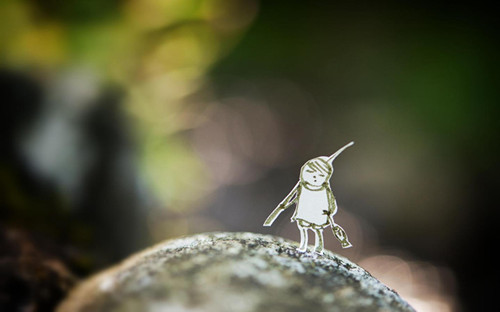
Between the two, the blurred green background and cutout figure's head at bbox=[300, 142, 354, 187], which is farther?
the blurred green background

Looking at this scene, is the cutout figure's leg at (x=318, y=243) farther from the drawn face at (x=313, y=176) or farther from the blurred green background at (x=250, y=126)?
the blurred green background at (x=250, y=126)

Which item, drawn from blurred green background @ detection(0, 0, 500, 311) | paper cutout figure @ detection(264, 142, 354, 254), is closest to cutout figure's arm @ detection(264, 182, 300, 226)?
paper cutout figure @ detection(264, 142, 354, 254)

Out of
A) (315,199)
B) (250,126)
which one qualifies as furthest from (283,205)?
(250,126)

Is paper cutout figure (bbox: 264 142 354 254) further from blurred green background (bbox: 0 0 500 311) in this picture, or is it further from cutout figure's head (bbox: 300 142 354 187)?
blurred green background (bbox: 0 0 500 311)

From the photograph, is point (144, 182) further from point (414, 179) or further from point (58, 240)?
point (414, 179)

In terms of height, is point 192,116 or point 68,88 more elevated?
point 192,116

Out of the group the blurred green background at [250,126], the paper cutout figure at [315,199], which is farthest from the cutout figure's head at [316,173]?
the blurred green background at [250,126]

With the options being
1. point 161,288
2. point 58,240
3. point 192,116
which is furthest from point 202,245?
point 192,116
